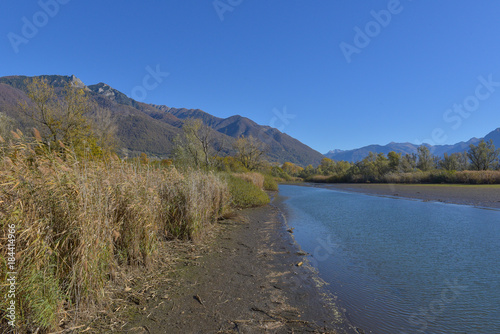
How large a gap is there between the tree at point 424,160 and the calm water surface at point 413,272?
49.0m

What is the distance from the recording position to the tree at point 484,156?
4325 centimetres

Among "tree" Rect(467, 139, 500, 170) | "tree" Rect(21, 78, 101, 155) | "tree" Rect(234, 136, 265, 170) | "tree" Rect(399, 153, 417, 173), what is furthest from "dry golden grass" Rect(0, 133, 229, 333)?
"tree" Rect(399, 153, 417, 173)

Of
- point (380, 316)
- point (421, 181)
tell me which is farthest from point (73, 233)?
point (421, 181)

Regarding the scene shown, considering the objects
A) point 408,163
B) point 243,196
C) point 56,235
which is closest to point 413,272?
point 56,235

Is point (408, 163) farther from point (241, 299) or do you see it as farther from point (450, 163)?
point (241, 299)

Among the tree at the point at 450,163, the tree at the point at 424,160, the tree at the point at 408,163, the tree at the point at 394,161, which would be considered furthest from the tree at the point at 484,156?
the tree at the point at 394,161

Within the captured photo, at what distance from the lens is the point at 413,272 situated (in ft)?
20.7

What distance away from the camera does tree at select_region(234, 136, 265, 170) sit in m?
48.9

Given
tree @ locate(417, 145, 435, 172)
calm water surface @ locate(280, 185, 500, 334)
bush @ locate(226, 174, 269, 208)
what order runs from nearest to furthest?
calm water surface @ locate(280, 185, 500, 334), bush @ locate(226, 174, 269, 208), tree @ locate(417, 145, 435, 172)

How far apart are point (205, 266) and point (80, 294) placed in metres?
3.05

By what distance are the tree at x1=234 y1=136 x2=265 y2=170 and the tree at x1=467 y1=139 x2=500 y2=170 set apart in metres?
40.0

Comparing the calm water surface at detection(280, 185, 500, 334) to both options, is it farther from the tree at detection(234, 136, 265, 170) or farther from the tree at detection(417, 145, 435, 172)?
the tree at detection(417, 145, 435, 172)

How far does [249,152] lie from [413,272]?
43386 millimetres

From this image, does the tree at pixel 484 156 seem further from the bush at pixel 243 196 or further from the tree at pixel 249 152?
the bush at pixel 243 196
